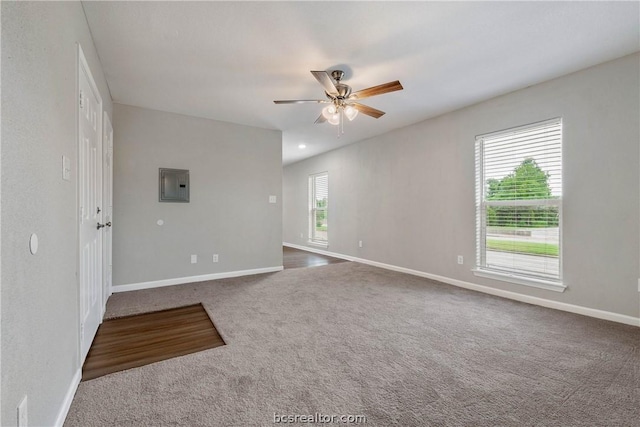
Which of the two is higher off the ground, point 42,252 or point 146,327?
point 42,252

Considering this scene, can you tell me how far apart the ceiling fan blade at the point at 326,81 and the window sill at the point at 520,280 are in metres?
2.91

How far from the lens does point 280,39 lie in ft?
7.43

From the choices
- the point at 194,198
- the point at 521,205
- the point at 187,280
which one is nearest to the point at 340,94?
the point at 521,205

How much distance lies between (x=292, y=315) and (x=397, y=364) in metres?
1.19

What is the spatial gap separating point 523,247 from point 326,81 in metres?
2.94

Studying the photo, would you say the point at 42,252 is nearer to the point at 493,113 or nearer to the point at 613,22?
the point at 613,22

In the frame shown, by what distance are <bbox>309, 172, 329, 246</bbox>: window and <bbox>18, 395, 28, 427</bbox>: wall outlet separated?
5877 mm

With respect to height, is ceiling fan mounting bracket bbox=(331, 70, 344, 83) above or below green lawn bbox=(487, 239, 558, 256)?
above

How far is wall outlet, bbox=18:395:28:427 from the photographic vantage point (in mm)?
938

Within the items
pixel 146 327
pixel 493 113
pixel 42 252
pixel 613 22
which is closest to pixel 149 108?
pixel 146 327

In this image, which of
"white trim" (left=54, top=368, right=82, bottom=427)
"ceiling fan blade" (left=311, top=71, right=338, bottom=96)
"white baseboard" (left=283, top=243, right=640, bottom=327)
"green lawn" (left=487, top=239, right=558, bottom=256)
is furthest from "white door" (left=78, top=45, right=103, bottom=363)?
"green lawn" (left=487, top=239, right=558, bottom=256)

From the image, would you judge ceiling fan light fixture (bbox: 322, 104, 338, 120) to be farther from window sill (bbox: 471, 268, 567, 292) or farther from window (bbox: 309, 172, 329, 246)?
window (bbox: 309, 172, 329, 246)

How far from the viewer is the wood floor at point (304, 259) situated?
17.7 feet

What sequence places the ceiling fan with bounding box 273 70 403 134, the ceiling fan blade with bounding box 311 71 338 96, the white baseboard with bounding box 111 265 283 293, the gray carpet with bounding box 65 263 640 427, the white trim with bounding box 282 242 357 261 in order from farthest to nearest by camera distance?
the white trim with bounding box 282 242 357 261
the white baseboard with bounding box 111 265 283 293
the ceiling fan with bounding box 273 70 403 134
the ceiling fan blade with bounding box 311 71 338 96
the gray carpet with bounding box 65 263 640 427
